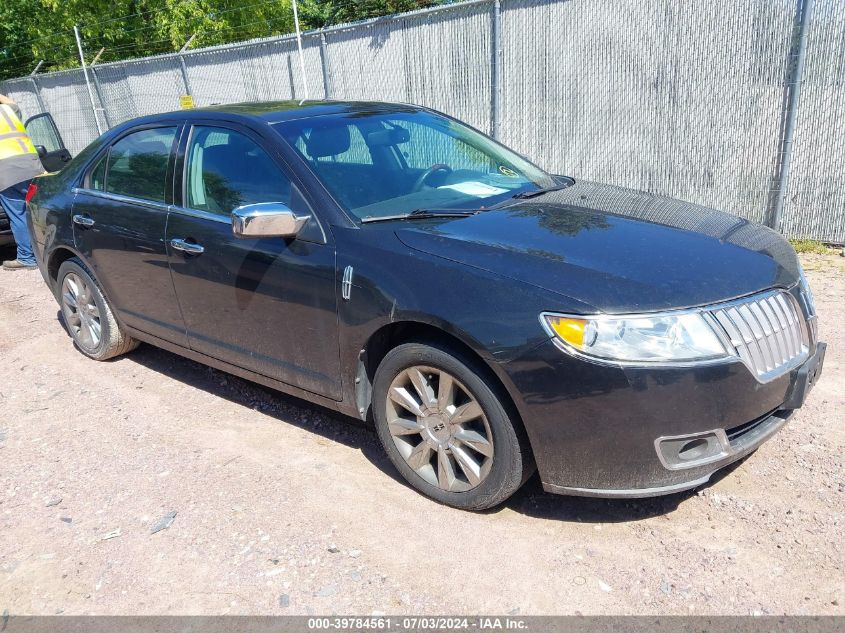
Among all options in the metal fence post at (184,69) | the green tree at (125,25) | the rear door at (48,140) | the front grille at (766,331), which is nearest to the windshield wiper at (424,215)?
the front grille at (766,331)

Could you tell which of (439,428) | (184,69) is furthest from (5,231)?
(439,428)

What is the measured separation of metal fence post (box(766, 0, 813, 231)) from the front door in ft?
17.7

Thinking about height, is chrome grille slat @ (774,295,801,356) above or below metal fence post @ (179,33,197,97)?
below

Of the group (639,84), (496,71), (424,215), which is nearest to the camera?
(424,215)

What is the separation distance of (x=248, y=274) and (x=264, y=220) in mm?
494

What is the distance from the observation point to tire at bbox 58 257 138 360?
484cm

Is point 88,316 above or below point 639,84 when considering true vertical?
below

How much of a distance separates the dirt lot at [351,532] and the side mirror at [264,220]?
47.8 inches

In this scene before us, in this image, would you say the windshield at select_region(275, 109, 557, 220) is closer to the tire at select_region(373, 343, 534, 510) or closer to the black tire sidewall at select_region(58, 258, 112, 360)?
the tire at select_region(373, 343, 534, 510)

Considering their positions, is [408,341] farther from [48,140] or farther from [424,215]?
[48,140]

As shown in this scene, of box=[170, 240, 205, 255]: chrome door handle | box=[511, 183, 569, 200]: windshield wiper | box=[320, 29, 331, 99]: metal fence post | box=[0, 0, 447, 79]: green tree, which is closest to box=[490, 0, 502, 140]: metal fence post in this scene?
box=[320, 29, 331, 99]: metal fence post

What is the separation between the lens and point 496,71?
332 inches

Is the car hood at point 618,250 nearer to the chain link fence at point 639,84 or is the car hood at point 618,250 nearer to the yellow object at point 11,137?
the chain link fence at point 639,84

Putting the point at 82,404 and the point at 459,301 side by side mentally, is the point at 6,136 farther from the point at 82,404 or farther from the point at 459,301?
the point at 459,301
